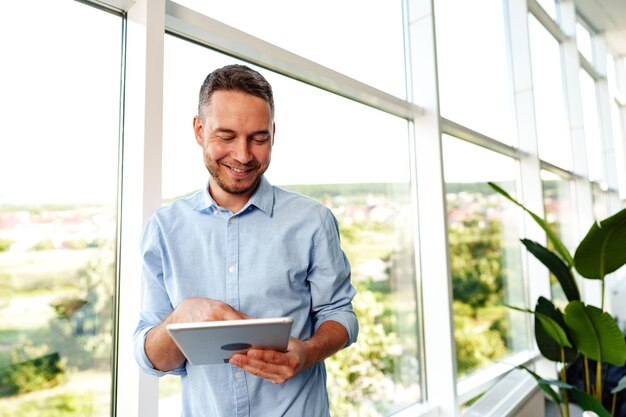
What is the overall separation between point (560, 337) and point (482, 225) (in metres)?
1.49

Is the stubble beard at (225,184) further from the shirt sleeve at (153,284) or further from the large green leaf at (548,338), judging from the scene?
the large green leaf at (548,338)

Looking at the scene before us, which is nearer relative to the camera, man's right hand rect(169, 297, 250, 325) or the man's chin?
man's right hand rect(169, 297, 250, 325)

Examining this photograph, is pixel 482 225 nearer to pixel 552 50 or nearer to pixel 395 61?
pixel 395 61

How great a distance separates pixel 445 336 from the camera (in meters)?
2.70

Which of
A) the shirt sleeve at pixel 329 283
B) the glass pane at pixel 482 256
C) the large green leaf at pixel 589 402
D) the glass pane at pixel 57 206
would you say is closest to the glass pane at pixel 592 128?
the glass pane at pixel 482 256

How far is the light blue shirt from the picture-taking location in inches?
42.8

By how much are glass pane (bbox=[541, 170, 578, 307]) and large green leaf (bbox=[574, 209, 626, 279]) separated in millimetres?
2691

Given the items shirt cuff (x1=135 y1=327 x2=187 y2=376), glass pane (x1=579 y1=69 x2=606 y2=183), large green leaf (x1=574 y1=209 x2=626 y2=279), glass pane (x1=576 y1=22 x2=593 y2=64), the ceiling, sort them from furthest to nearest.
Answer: glass pane (x1=576 y1=22 x2=593 y2=64), glass pane (x1=579 y1=69 x2=606 y2=183), the ceiling, large green leaf (x1=574 y1=209 x2=626 y2=279), shirt cuff (x1=135 y1=327 x2=187 y2=376)

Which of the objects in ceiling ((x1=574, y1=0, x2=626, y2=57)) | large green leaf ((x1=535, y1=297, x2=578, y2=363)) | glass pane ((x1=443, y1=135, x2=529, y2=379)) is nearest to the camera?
large green leaf ((x1=535, y1=297, x2=578, y2=363))

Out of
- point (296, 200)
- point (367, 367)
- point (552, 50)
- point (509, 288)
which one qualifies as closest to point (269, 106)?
point (296, 200)

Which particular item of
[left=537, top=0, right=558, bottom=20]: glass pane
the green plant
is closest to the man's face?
the green plant

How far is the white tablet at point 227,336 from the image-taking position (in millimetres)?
749

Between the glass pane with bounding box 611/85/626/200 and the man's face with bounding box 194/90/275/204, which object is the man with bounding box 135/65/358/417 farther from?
the glass pane with bounding box 611/85/626/200

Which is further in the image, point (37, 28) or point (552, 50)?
point (552, 50)
